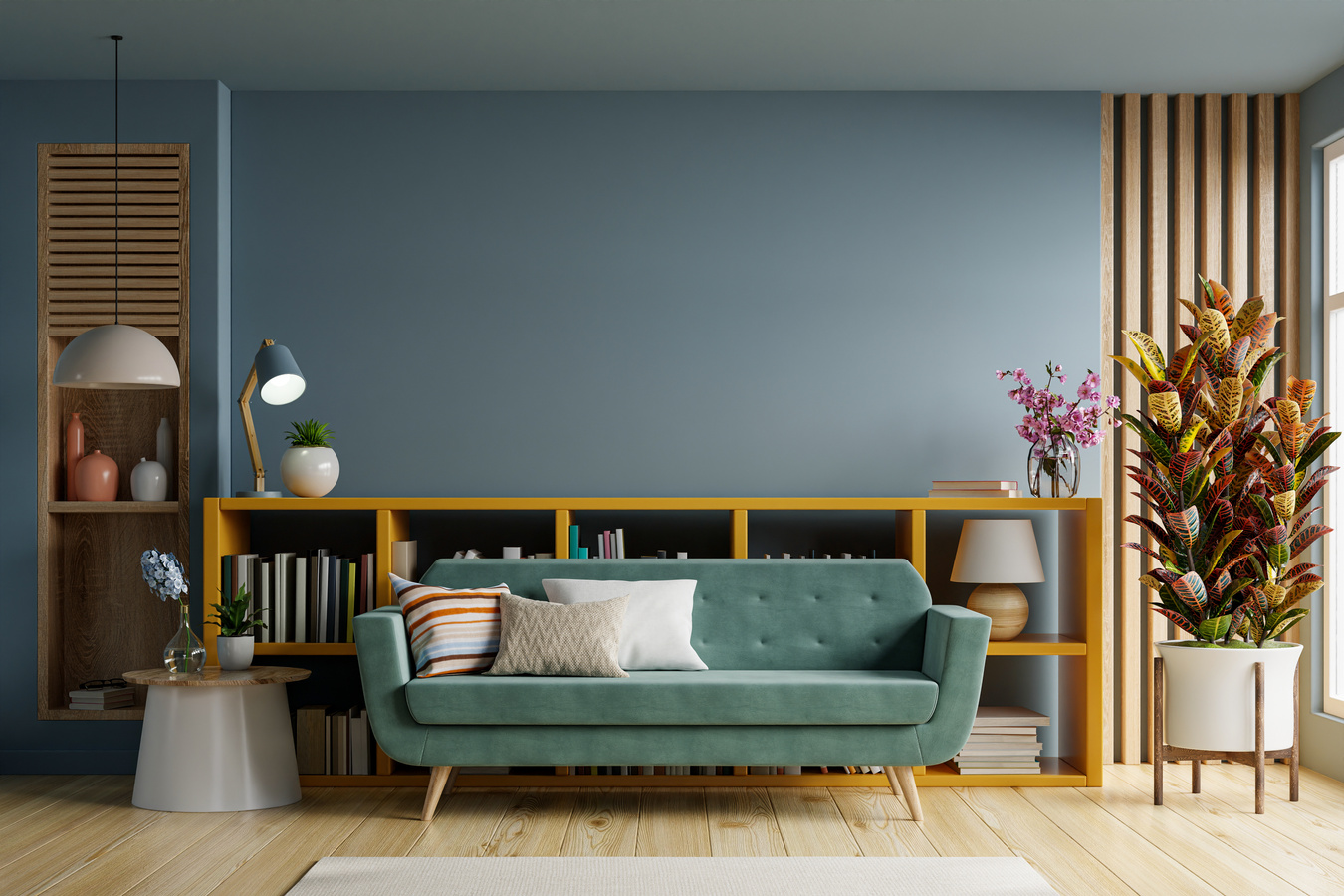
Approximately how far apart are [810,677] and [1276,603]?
163cm

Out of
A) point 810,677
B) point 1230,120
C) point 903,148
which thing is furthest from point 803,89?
point 810,677

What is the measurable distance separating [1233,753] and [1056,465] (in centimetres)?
116

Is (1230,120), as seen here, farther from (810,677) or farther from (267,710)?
(267,710)

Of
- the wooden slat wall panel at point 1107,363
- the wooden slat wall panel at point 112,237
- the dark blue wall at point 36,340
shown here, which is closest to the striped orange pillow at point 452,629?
the dark blue wall at point 36,340

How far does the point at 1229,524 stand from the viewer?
3656mm

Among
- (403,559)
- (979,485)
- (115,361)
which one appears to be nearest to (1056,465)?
(979,485)

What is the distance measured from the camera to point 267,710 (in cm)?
367

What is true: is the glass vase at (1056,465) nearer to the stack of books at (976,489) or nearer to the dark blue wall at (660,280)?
the stack of books at (976,489)

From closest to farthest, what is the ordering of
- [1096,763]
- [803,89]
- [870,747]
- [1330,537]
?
[870,747]
[1096,763]
[1330,537]
[803,89]

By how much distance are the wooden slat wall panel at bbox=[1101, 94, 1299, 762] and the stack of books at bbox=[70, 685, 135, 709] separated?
398 centimetres

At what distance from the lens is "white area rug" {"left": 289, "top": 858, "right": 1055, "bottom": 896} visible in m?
2.75

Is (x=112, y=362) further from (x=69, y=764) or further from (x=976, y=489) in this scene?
(x=976, y=489)

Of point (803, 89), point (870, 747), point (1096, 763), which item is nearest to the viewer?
point (870, 747)

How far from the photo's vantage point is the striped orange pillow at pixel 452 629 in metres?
3.52
